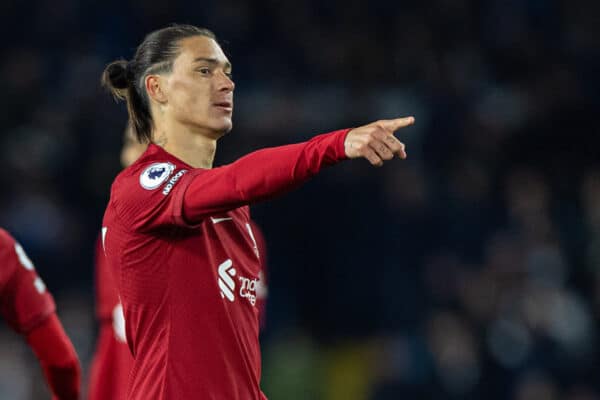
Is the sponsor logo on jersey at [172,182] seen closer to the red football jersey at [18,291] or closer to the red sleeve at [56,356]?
the red football jersey at [18,291]

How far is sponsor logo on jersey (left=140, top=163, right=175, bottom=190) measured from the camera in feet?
9.68

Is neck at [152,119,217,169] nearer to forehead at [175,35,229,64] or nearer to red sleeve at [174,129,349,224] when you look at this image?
forehead at [175,35,229,64]

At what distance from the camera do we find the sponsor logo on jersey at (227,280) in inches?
122

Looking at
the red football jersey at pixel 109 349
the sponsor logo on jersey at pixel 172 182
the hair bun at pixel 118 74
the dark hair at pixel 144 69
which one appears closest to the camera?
the sponsor logo on jersey at pixel 172 182

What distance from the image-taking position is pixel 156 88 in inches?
133

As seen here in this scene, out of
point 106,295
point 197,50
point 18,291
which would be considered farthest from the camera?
point 106,295

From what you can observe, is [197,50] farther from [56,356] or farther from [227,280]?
[56,356]

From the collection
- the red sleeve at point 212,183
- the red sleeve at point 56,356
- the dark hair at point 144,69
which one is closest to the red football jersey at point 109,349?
the red sleeve at point 56,356

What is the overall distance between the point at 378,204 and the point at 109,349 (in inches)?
149

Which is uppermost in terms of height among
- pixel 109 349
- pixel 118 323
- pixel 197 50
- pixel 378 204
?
pixel 197 50

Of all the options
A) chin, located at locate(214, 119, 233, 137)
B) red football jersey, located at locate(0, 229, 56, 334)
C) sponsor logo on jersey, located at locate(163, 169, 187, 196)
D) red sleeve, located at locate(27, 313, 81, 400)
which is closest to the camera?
sponsor logo on jersey, located at locate(163, 169, 187, 196)

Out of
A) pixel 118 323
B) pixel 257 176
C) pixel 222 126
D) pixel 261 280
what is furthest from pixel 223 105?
pixel 118 323

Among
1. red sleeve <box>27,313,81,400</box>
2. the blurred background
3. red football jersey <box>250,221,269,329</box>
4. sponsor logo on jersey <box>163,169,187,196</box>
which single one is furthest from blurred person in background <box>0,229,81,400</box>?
the blurred background

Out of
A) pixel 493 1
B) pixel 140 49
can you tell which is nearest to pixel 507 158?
pixel 493 1
